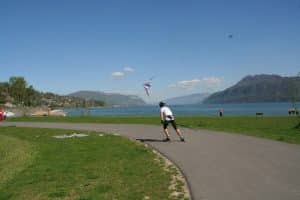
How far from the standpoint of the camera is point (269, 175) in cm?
939

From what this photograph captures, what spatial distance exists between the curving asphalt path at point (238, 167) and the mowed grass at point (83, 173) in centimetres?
75

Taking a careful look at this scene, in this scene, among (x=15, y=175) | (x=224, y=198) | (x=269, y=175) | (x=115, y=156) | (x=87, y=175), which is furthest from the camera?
(x=115, y=156)

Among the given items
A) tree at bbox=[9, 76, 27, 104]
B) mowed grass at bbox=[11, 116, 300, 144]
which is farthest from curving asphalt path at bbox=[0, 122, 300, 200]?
tree at bbox=[9, 76, 27, 104]

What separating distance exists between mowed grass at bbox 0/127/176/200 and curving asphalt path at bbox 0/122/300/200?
2.46ft

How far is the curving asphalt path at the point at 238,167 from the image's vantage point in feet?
25.9

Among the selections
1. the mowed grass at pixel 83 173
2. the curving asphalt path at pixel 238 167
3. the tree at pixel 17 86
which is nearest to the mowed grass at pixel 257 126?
the curving asphalt path at pixel 238 167

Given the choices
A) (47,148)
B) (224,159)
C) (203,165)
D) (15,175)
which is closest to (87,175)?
(15,175)

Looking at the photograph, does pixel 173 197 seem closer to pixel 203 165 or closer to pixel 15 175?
pixel 203 165

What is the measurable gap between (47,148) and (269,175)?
992cm

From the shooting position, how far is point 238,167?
1062cm

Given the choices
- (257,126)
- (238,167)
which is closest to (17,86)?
(257,126)

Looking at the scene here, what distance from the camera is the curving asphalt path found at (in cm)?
789

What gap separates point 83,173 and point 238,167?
12.6 feet

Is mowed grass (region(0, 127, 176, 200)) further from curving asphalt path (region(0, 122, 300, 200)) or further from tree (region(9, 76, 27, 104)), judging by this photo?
tree (region(9, 76, 27, 104))
